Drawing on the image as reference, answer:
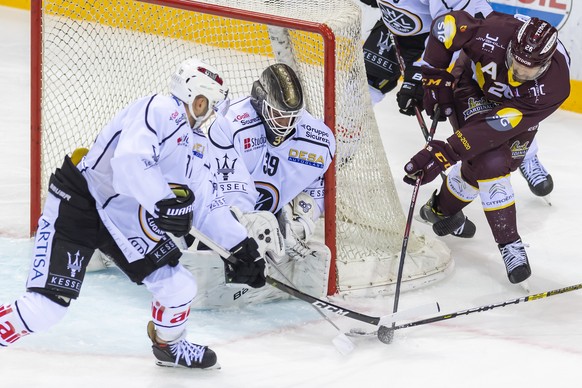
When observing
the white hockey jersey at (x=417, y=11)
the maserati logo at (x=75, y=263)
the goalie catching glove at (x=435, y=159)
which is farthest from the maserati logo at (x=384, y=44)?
the maserati logo at (x=75, y=263)

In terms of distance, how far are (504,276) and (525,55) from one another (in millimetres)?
943

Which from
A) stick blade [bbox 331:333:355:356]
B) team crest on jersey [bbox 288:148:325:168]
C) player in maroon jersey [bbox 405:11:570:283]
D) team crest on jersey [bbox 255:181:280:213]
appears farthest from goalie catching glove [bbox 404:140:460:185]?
stick blade [bbox 331:333:355:356]

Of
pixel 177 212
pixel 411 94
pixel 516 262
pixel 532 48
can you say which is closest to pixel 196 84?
pixel 177 212

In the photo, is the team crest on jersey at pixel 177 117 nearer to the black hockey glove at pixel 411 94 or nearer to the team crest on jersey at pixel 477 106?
the team crest on jersey at pixel 477 106

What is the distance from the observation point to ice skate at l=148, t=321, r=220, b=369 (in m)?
3.08

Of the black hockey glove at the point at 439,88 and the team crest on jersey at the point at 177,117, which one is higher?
the team crest on jersey at the point at 177,117

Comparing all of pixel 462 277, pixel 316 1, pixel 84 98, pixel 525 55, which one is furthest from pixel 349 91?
pixel 84 98

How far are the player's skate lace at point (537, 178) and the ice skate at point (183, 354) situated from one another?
224cm

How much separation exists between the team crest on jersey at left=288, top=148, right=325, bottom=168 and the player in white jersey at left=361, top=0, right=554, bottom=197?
94 cm

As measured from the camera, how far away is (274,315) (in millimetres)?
3561

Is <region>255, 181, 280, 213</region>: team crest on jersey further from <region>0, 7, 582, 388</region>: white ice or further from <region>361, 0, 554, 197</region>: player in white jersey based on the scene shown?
<region>361, 0, 554, 197</region>: player in white jersey

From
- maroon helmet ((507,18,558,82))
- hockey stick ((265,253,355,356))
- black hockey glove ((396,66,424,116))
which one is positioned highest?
maroon helmet ((507,18,558,82))

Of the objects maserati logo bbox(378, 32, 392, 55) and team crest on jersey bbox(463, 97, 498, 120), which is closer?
team crest on jersey bbox(463, 97, 498, 120)

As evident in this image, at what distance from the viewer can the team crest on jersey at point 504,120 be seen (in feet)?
12.3
